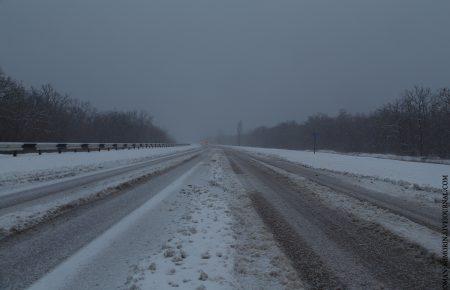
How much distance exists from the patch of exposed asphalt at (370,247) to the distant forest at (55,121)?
2042 inches

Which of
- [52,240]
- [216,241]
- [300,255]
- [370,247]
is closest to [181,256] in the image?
[216,241]

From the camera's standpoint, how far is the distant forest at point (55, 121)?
53.0 m

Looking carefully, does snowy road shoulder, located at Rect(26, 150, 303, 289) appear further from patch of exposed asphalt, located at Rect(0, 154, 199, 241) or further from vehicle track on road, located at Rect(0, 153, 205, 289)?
patch of exposed asphalt, located at Rect(0, 154, 199, 241)

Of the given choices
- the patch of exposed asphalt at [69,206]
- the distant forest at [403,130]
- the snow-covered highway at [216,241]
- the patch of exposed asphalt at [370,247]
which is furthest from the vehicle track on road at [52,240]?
the distant forest at [403,130]

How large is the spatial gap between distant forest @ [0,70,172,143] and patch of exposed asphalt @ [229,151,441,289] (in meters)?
51.9

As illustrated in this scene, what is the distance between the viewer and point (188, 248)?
6234mm

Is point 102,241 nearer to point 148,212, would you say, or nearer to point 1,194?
point 148,212

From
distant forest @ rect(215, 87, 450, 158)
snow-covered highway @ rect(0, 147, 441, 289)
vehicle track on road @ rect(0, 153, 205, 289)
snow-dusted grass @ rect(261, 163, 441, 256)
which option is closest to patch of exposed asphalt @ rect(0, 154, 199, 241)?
snow-covered highway @ rect(0, 147, 441, 289)

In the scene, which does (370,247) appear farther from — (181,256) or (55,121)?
(55,121)

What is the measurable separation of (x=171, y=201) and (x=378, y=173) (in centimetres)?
1512

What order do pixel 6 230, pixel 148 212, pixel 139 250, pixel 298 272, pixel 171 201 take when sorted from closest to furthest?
pixel 298 272 < pixel 139 250 < pixel 6 230 < pixel 148 212 < pixel 171 201

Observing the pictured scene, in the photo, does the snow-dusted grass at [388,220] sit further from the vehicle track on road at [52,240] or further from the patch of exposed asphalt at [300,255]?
the vehicle track on road at [52,240]

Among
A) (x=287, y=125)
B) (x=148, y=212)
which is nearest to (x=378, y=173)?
(x=148, y=212)

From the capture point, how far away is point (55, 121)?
75500 millimetres
